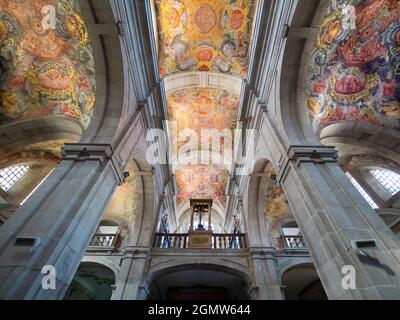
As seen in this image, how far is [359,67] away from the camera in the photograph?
6941 mm

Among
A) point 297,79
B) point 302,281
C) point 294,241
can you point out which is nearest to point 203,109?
point 297,79

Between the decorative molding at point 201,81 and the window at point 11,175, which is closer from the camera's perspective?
the window at point 11,175

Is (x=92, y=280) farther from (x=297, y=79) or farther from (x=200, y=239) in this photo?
(x=297, y=79)

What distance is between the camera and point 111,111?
5.59m

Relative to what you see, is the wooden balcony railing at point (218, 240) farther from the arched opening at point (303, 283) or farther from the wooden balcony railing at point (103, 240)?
the wooden balcony railing at point (103, 240)

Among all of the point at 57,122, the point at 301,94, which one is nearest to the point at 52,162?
the point at 57,122

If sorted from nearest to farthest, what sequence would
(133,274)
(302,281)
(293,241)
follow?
(133,274) → (302,281) → (293,241)

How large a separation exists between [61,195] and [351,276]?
190 inches

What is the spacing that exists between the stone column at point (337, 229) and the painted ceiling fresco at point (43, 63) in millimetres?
6000

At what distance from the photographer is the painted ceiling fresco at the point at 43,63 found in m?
5.94

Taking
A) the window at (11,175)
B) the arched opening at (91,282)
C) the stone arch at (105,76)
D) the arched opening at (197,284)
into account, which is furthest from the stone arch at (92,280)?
the stone arch at (105,76)

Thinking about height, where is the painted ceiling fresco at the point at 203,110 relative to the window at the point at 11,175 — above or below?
above

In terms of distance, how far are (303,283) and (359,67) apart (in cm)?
862
